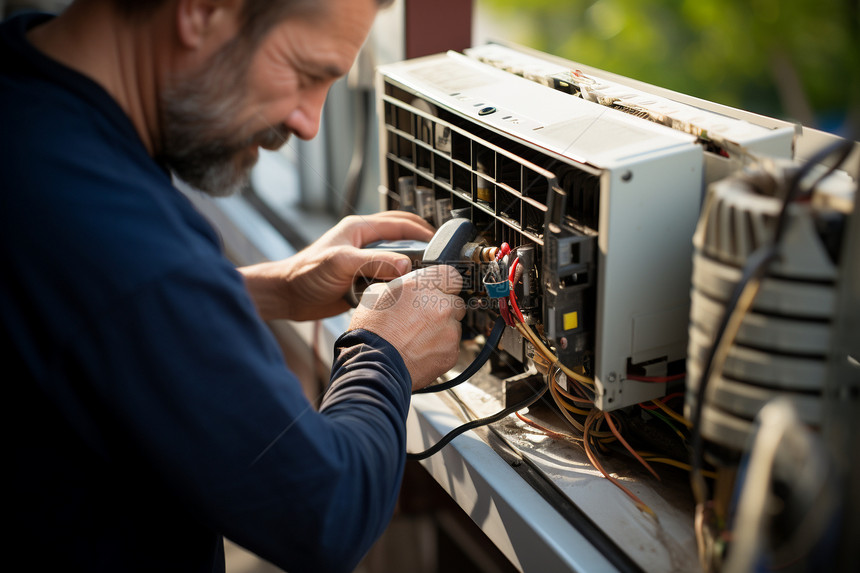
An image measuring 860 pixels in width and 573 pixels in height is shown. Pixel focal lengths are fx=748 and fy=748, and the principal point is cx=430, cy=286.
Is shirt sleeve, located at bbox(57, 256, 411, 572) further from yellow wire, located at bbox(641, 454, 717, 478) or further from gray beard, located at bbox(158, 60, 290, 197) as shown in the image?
yellow wire, located at bbox(641, 454, 717, 478)

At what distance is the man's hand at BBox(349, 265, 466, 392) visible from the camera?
2.87 feet

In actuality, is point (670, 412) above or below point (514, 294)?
below

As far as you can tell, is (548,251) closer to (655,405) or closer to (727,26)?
(655,405)

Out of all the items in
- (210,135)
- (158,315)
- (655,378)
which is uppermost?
(210,135)

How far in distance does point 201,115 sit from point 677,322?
537 millimetres

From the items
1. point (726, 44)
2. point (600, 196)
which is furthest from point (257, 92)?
point (726, 44)

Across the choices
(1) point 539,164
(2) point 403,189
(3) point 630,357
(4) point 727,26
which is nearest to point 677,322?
(3) point 630,357

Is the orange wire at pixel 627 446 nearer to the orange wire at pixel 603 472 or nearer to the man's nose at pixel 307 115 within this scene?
the orange wire at pixel 603 472

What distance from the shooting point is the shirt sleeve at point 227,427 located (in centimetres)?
61

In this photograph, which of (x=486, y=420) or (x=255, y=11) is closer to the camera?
(x=255, y=11)

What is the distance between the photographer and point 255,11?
0.67 metres

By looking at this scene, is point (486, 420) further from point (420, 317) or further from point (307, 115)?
point (307, 115)

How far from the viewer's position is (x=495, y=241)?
3.22 ft

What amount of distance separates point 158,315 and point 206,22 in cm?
26
